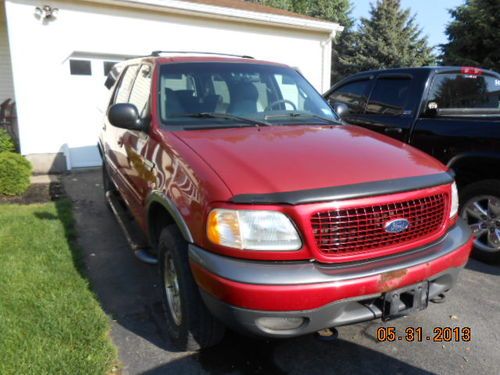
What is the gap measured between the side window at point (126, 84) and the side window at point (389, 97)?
2.90m

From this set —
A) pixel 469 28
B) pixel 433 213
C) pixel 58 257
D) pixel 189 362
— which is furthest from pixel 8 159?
pixel 469 28

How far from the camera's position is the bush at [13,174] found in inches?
262

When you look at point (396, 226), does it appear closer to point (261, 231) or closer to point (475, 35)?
point (261, 231)

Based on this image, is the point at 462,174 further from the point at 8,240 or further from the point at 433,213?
the point at 8,240

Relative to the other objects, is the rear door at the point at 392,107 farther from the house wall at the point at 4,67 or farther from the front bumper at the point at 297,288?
the house wall at the point at 4,67

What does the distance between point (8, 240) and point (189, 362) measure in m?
3.15

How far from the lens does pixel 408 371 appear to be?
2676 millimetres

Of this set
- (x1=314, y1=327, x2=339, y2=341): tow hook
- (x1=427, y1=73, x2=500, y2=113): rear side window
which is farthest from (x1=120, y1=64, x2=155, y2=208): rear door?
(x1=427, y1=73, x2=500, y2=113): rear side window

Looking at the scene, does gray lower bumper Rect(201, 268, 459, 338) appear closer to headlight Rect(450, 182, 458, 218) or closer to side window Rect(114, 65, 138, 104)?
headlight Rect(450, 182, 458, 218)

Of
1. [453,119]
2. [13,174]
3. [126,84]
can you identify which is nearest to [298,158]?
[453,119]

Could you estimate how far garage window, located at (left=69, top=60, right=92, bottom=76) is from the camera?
854 centimetres

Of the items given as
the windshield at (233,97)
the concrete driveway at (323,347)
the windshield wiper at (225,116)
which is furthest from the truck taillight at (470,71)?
the windshield wiper at (225,116)

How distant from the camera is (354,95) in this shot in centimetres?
562

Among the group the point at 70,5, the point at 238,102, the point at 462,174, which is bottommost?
the point at 462,174
